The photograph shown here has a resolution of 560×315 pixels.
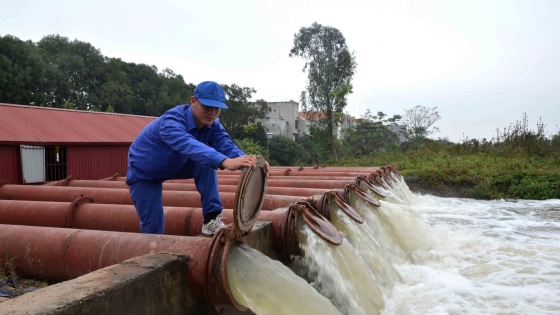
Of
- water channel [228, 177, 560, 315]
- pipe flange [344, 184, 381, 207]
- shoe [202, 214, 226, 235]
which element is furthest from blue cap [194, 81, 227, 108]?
pipe flange [344, 184, 381, 207]

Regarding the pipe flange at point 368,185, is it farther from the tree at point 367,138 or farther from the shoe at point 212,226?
the tree at point 367,138

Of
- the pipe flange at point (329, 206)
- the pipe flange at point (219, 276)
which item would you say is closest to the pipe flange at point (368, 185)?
the pipe flange at point (329, 206)

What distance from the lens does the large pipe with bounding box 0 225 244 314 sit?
217 cm

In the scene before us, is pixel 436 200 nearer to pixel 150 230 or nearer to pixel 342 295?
pixel 342 295

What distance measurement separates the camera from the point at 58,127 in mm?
12633

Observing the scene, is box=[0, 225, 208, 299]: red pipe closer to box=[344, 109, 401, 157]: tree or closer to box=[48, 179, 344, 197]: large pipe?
box=[48, 179, 344, 197]: large pipe

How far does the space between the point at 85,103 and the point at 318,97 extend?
1864 cm

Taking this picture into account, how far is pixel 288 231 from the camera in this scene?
11.0 ft

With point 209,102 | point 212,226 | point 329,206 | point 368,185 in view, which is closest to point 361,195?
point 329,206

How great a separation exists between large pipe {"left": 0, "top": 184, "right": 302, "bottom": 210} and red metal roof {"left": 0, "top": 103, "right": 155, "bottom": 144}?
6021mm

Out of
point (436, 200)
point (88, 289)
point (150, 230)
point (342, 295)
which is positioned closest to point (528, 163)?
point (436, 200)

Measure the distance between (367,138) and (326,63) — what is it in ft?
19.9

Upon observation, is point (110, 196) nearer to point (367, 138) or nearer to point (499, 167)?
point (499, 167)

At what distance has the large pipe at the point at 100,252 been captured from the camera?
2.17 metres
